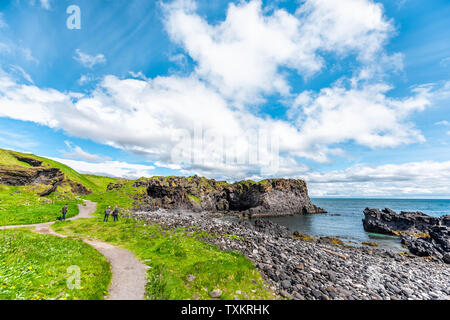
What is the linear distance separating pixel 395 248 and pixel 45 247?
52822 mm

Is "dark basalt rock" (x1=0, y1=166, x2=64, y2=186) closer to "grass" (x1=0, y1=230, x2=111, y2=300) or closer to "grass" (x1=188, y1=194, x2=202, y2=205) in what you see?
"grass" (x1=188, y1=194, x2=202, y2=205)

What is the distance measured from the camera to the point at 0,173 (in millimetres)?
46156

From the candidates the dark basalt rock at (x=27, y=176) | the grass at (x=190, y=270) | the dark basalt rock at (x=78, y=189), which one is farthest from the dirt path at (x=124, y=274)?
the dark basalt rock at (x=78, y=189)

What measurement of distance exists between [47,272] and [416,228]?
73.6 metres

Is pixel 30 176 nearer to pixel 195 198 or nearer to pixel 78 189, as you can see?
pixel 78 189

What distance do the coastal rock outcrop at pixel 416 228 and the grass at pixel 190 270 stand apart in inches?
1495

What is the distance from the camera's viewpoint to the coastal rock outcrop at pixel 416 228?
32.6 m

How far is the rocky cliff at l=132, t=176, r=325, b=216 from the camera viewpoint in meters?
82.2

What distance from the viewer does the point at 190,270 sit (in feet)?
39.8

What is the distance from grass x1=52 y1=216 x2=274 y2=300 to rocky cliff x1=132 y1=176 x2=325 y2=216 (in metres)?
63.2

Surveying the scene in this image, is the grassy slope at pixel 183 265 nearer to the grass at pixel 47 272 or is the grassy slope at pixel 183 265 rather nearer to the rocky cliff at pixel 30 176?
the grass at pixel 47 272

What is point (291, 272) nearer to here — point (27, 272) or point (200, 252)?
point (200, 252)
